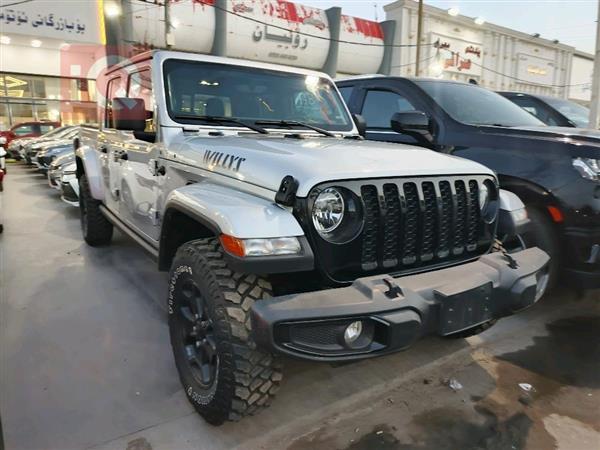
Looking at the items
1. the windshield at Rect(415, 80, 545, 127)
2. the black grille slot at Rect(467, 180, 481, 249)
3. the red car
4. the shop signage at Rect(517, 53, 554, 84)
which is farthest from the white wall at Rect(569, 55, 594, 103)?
the black grille slot at Rect(467, 180, 481, 249)

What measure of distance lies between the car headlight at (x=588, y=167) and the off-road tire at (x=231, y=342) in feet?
8.30

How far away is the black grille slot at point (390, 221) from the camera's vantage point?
2186mm

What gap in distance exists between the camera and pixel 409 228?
7.47ft

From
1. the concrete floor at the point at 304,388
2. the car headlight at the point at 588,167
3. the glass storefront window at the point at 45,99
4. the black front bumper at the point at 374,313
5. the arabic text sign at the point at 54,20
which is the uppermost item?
the arabic text sign at the point at 54,20

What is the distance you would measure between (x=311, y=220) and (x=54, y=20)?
19.0 meters

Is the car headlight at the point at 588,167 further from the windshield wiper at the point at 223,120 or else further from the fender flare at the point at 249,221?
the fender flare at the point at 249,221

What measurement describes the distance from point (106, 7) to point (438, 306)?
20.1 m

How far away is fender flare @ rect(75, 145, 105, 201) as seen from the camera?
487cm

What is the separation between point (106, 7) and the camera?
18.1 meters

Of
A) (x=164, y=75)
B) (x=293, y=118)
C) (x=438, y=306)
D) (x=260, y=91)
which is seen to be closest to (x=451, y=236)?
(x=438, y=306)

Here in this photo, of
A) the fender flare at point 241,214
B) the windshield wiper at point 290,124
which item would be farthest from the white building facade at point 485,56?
the fender flare at point 241,214

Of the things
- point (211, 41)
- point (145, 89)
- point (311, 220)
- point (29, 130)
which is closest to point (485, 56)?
point (211, 41)

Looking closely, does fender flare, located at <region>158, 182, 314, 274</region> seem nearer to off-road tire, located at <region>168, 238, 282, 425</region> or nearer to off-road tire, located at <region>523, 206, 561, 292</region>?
off-road tire, located at <region>168, 238, 282, 425</region>

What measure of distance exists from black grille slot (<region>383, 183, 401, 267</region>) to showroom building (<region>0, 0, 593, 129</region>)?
15.4m
